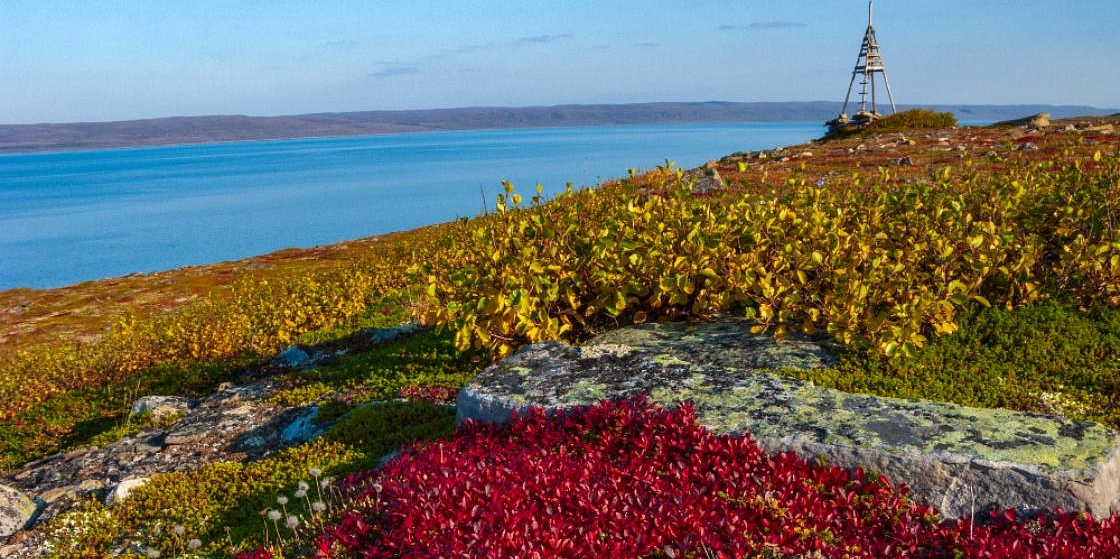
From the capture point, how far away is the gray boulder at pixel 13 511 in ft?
27.4

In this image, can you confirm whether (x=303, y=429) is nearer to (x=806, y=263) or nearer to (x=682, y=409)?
→ (x=682, y=409)

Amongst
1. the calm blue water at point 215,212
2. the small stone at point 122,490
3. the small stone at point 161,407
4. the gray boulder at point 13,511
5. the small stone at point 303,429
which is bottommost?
the calm blue water at point 215,212

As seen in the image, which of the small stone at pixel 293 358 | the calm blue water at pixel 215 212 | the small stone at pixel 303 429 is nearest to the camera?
the small stone at pixel 303 429

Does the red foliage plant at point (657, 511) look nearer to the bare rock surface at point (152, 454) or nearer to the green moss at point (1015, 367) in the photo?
the green moss at point (1015, 367)

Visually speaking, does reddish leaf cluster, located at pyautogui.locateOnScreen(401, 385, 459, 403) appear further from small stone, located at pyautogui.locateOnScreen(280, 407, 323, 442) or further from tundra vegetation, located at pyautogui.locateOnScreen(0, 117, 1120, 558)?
small stone, located at pyautogui.locateOnScreen(280, 407, 323, 442)

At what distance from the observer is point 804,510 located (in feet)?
17.9

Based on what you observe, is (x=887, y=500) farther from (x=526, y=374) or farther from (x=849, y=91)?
(x=849, y=91)

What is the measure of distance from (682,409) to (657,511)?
5.08 feet

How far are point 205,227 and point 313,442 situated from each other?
3894 inches

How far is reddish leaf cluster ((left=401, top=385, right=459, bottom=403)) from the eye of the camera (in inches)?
398

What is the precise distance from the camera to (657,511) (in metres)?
5.48

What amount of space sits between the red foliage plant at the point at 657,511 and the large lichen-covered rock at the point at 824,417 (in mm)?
181

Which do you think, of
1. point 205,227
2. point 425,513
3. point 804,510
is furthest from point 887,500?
point 205,227

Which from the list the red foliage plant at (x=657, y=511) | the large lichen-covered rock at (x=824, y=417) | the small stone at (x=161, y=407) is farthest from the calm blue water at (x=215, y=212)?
the red foliage plant at (x=657, y=511)
